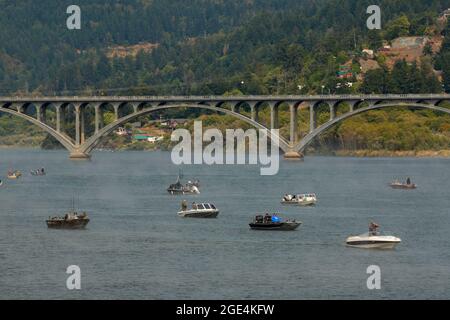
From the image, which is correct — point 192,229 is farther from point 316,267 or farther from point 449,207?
point 449,207

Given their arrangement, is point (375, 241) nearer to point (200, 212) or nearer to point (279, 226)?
point (279, 226)

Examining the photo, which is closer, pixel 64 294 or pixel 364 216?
pixel 64 294

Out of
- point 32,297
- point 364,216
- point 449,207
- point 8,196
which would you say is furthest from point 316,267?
point 8,196

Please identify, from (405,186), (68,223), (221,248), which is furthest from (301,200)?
(221,248)

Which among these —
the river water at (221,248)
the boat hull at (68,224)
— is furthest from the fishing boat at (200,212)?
the boat hull at (68,224)
